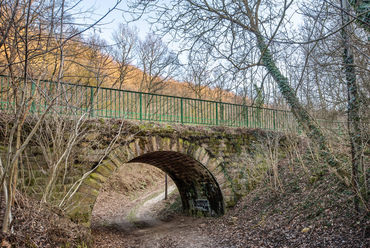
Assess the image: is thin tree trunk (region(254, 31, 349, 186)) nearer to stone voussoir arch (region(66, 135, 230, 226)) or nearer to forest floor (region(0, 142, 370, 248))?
forest floor (region(0, 142, 370, 248))

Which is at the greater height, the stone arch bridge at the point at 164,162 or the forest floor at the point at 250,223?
the stone arch bridge at the point at 164,162

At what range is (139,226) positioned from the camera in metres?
10.6

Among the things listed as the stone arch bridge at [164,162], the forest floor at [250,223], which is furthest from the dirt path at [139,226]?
the stone arch bridge at [164,162]

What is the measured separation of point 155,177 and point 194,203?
30.1ft

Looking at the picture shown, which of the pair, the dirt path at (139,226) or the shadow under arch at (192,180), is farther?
the shadow under arch at (192,180)

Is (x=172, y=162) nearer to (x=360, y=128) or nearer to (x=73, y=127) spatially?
(x=73, y=127)

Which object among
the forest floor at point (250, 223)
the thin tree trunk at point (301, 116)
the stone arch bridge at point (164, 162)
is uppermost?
the thin tree trunk at point (301, 116)

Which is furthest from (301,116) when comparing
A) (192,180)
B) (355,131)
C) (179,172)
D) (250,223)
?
(179,172)

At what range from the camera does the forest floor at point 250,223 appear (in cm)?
478

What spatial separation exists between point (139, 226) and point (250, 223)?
16.0 feet

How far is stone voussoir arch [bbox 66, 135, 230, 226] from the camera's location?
6562mm

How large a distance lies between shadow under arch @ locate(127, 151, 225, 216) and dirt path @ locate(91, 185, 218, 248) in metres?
0.56

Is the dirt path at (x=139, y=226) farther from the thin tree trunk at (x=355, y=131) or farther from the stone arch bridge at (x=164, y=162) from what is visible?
the thin tree trunk at (x=355, y=131)

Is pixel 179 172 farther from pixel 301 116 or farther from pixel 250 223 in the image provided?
pixel 301 116
